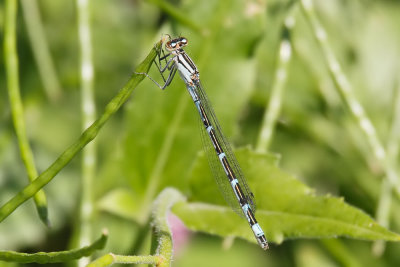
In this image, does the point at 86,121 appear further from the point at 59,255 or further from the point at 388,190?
the point at 388,190

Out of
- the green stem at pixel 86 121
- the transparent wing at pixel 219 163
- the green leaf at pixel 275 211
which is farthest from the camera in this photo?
the green stem at pixel 86 121

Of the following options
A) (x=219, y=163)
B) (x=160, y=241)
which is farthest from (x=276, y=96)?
(x=160, y=241)

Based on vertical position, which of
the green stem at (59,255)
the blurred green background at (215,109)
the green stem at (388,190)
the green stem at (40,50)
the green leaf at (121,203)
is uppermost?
the green stem at (40,50)

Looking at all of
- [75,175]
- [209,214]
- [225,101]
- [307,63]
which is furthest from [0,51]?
[307,63]

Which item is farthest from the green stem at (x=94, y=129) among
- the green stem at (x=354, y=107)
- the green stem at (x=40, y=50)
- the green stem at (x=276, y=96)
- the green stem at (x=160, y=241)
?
the green stem at (x=40, y=50)

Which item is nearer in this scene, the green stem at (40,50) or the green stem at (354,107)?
the green stem at (354,107)

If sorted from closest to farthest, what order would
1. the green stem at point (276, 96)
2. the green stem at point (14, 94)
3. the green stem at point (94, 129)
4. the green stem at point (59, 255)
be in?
the green stem at point (59, 255), the green stem at point (94, 129), the green stem at point (14, 94), the green stem at point (276, 96)

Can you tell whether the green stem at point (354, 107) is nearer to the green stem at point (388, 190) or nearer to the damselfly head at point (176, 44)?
the green stem at point (388, 190)

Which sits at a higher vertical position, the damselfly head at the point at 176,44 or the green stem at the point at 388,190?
the damselfly head at the point at 176,44
